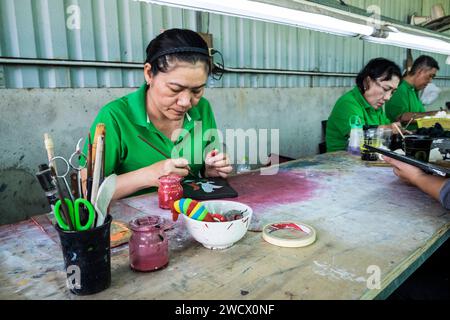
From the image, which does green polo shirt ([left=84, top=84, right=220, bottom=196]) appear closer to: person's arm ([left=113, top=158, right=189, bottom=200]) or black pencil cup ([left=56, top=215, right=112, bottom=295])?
person's arm ([left=113, top=158, right=189, bottom=200])

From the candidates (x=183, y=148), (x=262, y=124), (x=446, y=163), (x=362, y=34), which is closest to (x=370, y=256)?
(x=183, y=148)

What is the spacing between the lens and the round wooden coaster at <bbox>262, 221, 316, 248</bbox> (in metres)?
1.02

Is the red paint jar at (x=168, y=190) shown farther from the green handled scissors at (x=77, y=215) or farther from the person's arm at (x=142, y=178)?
the green handled scissors at (x=77, y=215)

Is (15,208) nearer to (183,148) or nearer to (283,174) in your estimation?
(183,148)

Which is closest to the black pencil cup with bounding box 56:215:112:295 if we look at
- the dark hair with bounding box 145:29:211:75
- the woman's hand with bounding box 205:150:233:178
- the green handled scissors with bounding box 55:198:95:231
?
the green handled scissors with bounding box 55:198:95:231

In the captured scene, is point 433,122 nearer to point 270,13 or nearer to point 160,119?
point 270,13

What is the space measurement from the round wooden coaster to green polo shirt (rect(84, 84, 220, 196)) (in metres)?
0.80

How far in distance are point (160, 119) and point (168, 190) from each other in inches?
24.7

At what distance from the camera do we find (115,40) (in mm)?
2871


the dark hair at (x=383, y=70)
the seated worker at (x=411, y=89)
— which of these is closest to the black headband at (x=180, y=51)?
the dark hair at (x=383, y=70)

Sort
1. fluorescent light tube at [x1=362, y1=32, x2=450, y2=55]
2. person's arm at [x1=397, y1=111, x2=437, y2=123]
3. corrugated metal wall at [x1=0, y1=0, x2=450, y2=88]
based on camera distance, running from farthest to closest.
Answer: person's arm at [x1=397, y1=111, x2=437, y2=123]
fluorescent light tube at [x1=362, y1=32, x2=450, y2=55]
corrugated metal wall at [x1=0, y1=0, x2=450, y2=88]

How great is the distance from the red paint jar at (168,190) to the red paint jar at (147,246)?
0.45 m

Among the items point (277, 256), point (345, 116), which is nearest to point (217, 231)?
point (277, 256)
